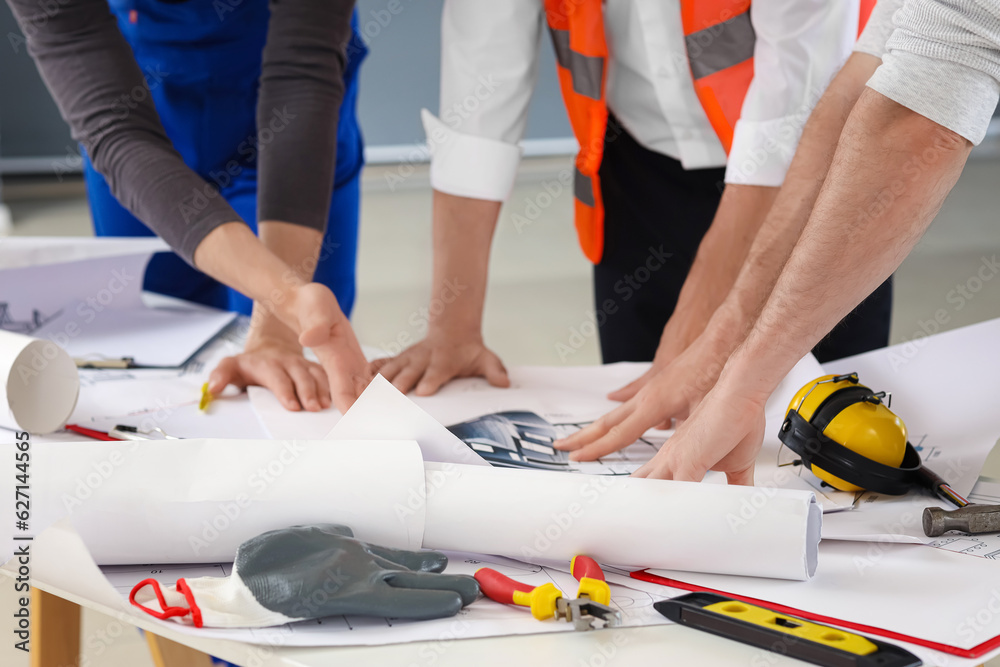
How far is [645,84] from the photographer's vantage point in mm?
1224

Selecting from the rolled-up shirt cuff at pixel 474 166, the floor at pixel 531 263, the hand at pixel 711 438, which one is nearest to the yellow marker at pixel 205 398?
the rolled-up shirt cuff at pixel 474 166

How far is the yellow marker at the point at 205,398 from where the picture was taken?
1.01 m

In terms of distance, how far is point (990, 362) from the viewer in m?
0.92

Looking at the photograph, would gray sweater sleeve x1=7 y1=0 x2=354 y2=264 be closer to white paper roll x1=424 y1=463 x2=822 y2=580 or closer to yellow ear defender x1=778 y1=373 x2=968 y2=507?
white paper roll x1=424 y1=463 x2=822 y2=580

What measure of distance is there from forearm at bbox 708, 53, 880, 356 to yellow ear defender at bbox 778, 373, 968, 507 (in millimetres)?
143

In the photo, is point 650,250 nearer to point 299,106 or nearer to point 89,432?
point 299,106

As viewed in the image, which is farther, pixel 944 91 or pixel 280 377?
pixel 280 377

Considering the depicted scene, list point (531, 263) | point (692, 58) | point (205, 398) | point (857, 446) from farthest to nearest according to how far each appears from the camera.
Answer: point (531, 263) < point (692, 58) < point (205, 398) < point (857, 446)

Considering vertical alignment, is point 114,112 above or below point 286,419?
above

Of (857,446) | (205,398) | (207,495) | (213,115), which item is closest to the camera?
(207,495)

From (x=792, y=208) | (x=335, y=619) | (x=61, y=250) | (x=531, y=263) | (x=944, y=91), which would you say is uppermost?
(x=944, y=91)

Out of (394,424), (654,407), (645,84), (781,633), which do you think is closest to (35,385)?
(394,424)

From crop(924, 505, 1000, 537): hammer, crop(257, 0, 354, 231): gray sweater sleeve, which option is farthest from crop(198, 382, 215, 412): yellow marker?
crop(924, 505, 1000, 537): hammer

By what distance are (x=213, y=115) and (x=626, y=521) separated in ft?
3.86
